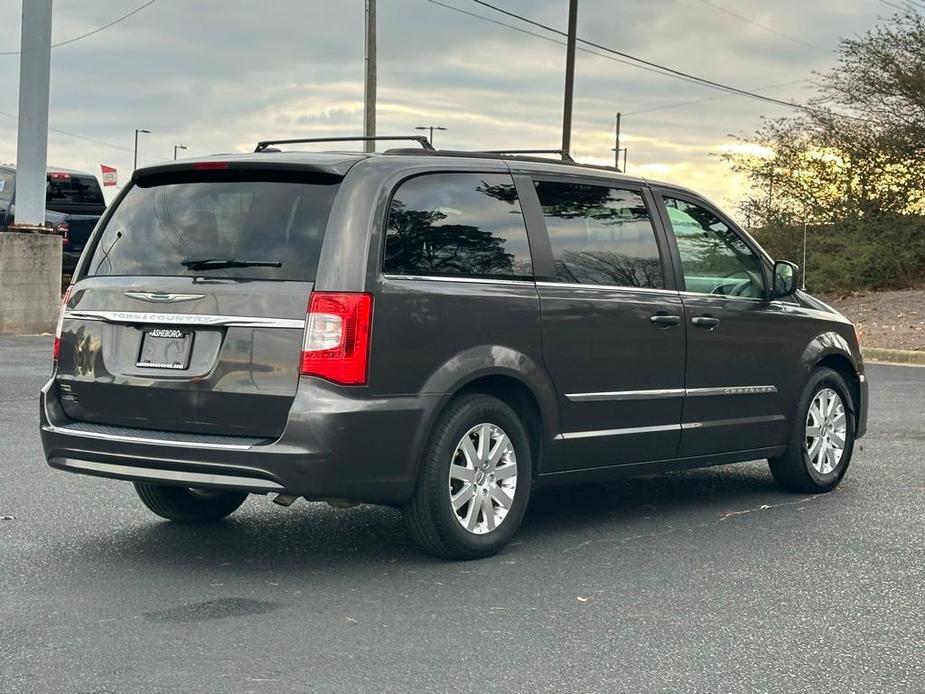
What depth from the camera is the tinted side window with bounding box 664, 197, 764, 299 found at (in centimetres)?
782

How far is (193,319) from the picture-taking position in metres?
6.16

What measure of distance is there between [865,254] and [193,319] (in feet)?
80.8

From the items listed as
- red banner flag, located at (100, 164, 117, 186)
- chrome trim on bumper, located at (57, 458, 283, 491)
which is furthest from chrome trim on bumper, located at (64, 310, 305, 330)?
red banner flag, located at (100, 164, 117, 186)

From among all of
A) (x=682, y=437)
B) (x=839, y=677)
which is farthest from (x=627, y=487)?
(x=839, y=677)

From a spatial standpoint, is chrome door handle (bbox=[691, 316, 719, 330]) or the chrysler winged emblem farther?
chrome door handle (bbox=[691, 316, 719, 330])

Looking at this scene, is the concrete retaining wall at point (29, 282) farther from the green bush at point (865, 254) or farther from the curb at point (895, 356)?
the green bush at point (865, 254)

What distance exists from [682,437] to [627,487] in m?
1.19

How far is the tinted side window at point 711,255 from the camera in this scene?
25.7 feet

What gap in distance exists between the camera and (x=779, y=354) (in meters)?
8.24

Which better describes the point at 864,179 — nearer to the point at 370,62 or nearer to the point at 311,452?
the point at 370,62

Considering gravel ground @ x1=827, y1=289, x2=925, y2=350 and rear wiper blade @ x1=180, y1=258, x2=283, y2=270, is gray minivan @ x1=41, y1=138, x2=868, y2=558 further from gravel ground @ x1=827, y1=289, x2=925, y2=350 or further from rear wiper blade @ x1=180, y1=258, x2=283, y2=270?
gravel ground @ x1=827, y1=289, x2=925, y2=350

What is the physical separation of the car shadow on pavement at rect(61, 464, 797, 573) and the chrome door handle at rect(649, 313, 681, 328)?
41.2 inches

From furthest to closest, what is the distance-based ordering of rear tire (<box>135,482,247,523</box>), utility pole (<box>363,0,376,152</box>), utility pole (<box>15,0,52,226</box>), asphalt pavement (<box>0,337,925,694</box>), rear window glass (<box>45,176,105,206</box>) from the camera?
utility pole (<box>363,0,376,152</box>) < rear window glass (<box>45,176,105,206</box>) < utility pole (<box>15,0,52,226</box>) < rear tire (<box>135,482,247,523</box>) < asphalt pavement (<box>0,337,925,694</box>)

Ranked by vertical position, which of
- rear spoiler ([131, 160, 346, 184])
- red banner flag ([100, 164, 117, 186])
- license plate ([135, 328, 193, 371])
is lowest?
license plate ([135, 328, 193, 371])
